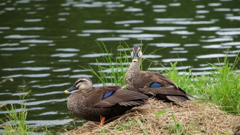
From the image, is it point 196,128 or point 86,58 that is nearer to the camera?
point 196,128

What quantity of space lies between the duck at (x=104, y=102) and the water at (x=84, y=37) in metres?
1.91

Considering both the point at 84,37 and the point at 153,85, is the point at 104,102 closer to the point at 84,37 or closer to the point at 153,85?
the point at 153,85

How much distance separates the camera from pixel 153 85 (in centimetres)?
685

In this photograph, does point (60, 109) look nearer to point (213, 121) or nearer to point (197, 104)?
point (197, 104)

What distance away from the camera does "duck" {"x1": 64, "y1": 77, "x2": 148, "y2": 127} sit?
6098 mm

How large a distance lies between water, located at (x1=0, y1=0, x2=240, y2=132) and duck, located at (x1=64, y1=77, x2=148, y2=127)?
1.91 metres

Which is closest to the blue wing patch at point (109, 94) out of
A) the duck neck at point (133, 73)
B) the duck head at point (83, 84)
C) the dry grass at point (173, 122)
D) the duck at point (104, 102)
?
the duck at point (104, 102)

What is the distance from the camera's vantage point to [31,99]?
9.78 metres

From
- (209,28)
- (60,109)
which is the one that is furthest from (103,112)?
(209,28)

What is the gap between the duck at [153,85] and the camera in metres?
6.62

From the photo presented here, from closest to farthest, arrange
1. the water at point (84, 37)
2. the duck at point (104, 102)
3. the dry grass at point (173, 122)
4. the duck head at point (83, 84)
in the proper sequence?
the dry grass at point (173, 122) < the duck at point (104, 102) < the duck head at point (83, 84) < the water at point (84, 37)

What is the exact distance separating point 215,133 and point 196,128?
25 centimetres

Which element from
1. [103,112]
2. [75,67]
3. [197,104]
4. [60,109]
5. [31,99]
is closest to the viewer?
[103,112]

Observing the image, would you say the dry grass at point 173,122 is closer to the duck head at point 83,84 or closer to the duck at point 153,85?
the duck at point 153,85
